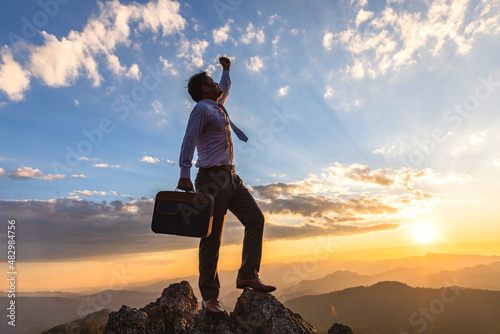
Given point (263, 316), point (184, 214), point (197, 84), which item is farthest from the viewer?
point (197, 84)

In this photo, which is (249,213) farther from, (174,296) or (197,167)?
(174,296)

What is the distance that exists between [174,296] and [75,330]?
363 ft

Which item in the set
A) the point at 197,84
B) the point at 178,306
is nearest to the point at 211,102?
the point at 197,84

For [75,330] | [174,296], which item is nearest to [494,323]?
[75,330]

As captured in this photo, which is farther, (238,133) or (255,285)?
(238,133)

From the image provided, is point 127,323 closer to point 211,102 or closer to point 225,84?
point 211,102

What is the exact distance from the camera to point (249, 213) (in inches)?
214

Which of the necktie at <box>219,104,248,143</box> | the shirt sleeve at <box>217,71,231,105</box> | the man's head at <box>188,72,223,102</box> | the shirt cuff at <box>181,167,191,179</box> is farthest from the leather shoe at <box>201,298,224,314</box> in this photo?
the shirt sleeve at <box>217,71,231,105</box>

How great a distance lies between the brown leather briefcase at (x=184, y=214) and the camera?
15.5 feet

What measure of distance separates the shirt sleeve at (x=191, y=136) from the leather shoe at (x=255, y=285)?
6.92ft

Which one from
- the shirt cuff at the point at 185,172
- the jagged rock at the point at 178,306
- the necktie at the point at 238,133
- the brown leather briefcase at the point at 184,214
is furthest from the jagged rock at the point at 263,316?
the necktie at the point at 238,133

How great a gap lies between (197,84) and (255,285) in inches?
150

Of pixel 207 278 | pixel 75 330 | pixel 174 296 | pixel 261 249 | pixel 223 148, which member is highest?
pixel 223 148

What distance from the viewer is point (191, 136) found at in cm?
509
